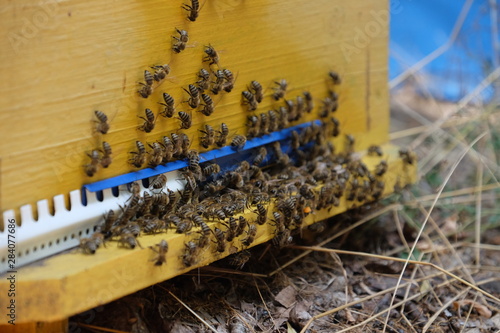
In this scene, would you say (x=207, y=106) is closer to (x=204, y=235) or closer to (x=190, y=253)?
(x=204, y=235)

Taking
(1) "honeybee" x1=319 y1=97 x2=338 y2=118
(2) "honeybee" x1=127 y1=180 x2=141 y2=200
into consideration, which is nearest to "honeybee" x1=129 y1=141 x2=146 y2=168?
(2) "honeybee" x1=127 y1=180 x2=141 y2=200

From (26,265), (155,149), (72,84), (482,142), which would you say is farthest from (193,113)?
(482,142)

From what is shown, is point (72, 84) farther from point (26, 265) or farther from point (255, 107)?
point (255, 107)

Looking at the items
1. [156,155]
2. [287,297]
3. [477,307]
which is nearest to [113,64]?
[156,155]

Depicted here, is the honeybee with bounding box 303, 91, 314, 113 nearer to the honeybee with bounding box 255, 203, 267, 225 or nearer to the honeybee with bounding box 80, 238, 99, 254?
the honeybee with bounding box 255, 203, 267, 225

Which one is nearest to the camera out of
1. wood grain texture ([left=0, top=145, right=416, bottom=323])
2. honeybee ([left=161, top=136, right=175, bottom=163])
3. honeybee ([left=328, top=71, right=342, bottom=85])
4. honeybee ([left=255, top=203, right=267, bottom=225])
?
wood grain texture ([left=0, top=145, right=416, bottom=323])

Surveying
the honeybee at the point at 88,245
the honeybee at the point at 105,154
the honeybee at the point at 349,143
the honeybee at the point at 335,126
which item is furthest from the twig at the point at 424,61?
the honeybee at the point at 88,245
